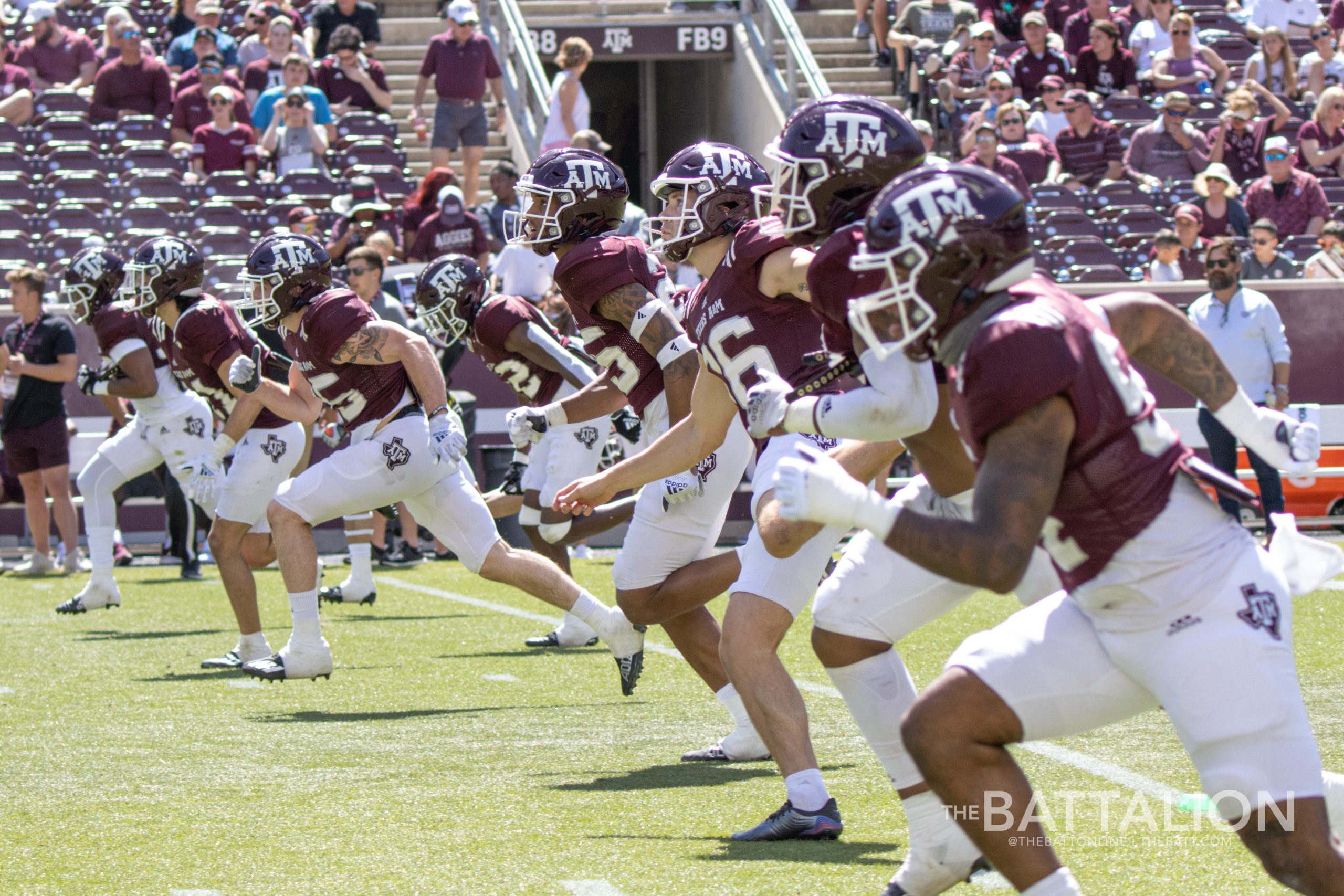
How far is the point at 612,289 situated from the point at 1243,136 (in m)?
→ 11.1

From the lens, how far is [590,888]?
3.90 metres

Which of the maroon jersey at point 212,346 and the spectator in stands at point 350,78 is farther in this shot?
the spectator in stands at point 350,78

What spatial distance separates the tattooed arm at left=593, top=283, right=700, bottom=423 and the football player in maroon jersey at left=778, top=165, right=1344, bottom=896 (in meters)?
2.37

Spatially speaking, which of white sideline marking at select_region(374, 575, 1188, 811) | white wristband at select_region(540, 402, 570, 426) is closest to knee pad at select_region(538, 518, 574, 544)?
white sideline marking at select_region(374, 575, 1188, 811)

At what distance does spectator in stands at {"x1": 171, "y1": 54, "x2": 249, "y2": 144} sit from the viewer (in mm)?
14844

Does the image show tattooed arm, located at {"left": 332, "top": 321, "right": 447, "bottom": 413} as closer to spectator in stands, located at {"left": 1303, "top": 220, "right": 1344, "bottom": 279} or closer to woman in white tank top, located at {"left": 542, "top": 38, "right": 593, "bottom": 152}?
woman in white tank top, located at {"left": 542, "top": 38, "right": 593, "bottom": 152}

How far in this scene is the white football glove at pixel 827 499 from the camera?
2.85 meters

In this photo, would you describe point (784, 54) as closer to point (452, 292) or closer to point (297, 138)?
point (297, 138)

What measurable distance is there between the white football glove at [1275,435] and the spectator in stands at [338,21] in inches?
549

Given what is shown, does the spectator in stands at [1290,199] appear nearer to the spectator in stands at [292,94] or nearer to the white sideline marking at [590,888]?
the spectator in stands at [292,94]

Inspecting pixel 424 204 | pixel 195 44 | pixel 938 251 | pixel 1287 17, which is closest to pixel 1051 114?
pixel 1287 17

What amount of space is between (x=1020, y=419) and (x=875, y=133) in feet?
4.77

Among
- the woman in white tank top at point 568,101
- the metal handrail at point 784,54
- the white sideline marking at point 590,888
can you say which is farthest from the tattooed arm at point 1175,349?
the metal handrail at point 784,54

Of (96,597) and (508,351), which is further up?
(508,351)
